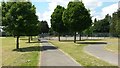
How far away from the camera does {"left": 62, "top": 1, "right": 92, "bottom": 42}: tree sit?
51325 millimetres

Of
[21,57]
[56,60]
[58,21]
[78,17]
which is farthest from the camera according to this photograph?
[58,21]

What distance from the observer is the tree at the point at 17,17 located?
37.1 metres

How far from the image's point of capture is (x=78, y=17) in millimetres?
Result: 51469

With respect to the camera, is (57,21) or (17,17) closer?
(17,17)

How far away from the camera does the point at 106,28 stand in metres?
152

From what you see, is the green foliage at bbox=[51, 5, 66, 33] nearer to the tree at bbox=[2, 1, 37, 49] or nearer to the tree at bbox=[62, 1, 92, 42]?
the tree at bbox=[62, 1, 92, 42]

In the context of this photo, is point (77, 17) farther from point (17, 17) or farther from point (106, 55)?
point (106, 55)

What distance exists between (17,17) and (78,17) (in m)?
17.0

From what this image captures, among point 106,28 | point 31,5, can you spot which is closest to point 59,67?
point 31,5

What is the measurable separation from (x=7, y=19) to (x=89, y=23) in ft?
64.1

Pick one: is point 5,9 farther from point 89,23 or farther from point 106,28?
point 106,28

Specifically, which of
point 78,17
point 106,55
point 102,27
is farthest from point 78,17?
point 102,27

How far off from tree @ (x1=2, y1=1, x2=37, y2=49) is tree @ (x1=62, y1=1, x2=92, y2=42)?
14977mm

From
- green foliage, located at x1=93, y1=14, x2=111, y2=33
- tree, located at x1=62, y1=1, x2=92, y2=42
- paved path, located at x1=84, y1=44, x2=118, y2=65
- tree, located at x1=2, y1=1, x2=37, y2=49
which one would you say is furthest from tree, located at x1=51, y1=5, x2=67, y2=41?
green foliage, located at x1=93, y1=14, x2=111, y2=33
